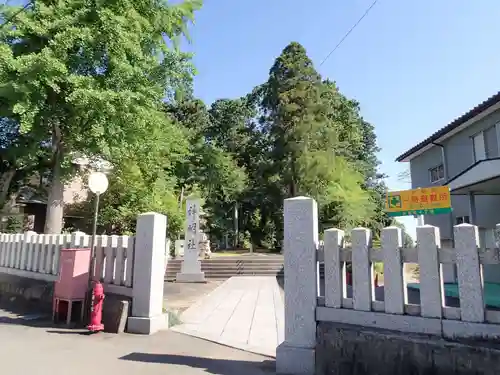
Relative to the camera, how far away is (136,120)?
14.1 metres

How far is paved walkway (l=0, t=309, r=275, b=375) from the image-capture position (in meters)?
4.53

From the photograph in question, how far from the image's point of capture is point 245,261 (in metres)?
19.8

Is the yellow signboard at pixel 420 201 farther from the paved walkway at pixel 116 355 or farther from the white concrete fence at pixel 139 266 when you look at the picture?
the paved walkway at pixel 116 355

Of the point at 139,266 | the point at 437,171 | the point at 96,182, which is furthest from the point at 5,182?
the point at 437,171

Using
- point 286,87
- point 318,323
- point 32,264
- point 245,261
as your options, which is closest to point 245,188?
point 286,87

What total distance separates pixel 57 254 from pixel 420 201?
13.9 meters

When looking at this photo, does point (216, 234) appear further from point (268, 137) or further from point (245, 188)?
point (268, 137)

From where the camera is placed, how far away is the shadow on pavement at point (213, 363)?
14.9ft

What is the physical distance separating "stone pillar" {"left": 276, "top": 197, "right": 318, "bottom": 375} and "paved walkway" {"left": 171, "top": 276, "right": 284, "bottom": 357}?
3.60 feet

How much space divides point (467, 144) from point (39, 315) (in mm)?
16211

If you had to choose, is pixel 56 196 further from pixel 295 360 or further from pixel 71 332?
pixel 295 360

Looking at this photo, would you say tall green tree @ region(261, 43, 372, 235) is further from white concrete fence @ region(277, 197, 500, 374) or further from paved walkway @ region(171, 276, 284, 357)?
white concrete fence @ region(277, 197, 500, 374)

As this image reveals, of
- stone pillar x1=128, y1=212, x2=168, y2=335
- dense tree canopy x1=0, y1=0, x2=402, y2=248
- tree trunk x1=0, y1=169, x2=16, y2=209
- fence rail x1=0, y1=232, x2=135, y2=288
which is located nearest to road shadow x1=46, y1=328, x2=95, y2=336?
stone pillar x1=128, y1=212, x2=168, y2=335

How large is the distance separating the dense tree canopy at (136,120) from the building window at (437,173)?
8280mm
